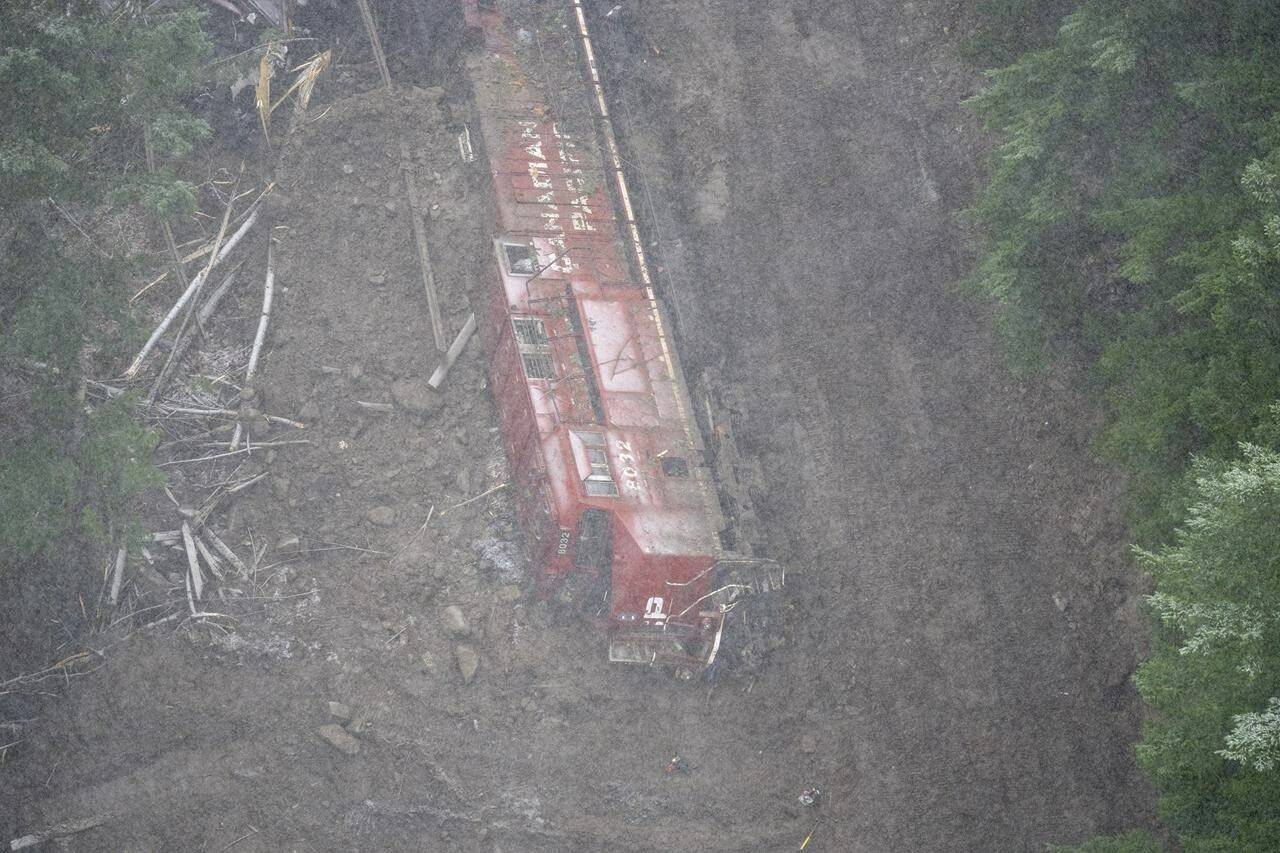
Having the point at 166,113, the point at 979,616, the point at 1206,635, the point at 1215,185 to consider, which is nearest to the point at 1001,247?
the point at 1215,185

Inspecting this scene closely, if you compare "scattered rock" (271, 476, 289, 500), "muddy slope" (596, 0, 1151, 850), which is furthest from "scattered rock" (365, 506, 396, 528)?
"muddy slope" (596, 0, 1151, 850)

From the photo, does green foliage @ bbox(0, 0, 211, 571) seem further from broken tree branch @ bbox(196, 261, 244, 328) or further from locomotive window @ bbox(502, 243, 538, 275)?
locomotive window @ bbox(502, 243, 538, 275)

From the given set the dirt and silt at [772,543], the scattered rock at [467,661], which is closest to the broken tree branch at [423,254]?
the dirt and silt at [772,543]

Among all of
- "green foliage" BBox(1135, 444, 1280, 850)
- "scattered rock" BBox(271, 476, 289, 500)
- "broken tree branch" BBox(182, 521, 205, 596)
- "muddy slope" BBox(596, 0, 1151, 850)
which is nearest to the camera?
"green foliage" BBox(1135, 444, 1280, 850)

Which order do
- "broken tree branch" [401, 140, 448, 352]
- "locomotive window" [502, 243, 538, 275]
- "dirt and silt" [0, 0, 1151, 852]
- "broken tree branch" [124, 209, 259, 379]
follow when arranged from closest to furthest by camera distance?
"dirt and silt" [0, 0, 1151, 852] < "locomotive window" [502, 243, 538, 275] < "broken tree branch" [124, 209, 259, 379] < "broken tree branch" [401, 140, 448, 352]

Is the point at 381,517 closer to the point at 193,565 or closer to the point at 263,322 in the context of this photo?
the point at 193,565

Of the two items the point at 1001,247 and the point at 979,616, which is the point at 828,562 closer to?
the point at 979,616
